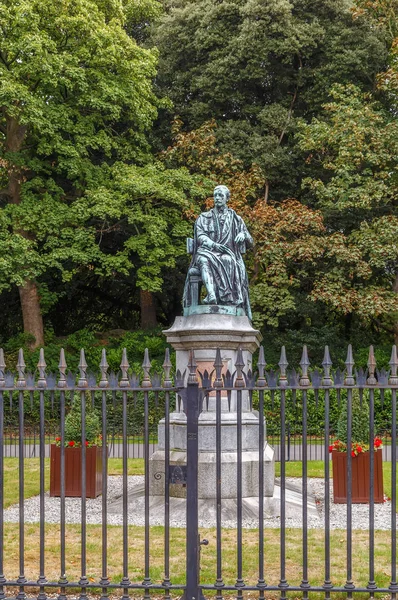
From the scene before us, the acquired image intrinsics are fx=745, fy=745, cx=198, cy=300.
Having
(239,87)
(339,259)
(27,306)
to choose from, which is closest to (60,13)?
(239,87)

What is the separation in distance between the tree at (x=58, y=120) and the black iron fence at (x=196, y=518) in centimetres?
1005

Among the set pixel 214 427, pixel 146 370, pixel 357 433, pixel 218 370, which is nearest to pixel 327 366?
pixel 218 370

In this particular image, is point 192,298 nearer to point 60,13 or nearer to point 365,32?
point 60,13

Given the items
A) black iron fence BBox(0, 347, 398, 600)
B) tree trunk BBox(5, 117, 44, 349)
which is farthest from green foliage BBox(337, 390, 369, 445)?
tree trunk BBox(5, 117, 44, 349)

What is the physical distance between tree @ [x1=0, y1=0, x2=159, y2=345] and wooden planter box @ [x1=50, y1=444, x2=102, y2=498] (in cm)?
989

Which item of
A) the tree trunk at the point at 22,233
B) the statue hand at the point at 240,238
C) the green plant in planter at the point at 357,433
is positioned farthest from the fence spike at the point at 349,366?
the tree trunk at the point at 22,233

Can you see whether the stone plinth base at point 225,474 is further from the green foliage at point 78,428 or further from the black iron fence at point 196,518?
the green foliage at point 78,428

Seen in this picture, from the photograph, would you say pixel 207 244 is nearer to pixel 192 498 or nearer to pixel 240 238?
pixel 240 238

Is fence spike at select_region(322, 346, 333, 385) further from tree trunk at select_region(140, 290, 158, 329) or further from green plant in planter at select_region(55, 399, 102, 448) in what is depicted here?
tree trunk at select_region(140, 290, 158, 329)

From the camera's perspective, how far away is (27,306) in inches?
892

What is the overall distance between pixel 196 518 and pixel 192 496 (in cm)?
16

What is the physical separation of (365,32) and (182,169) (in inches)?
287

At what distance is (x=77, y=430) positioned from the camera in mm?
10875

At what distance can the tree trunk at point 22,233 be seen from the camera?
2186 cm
